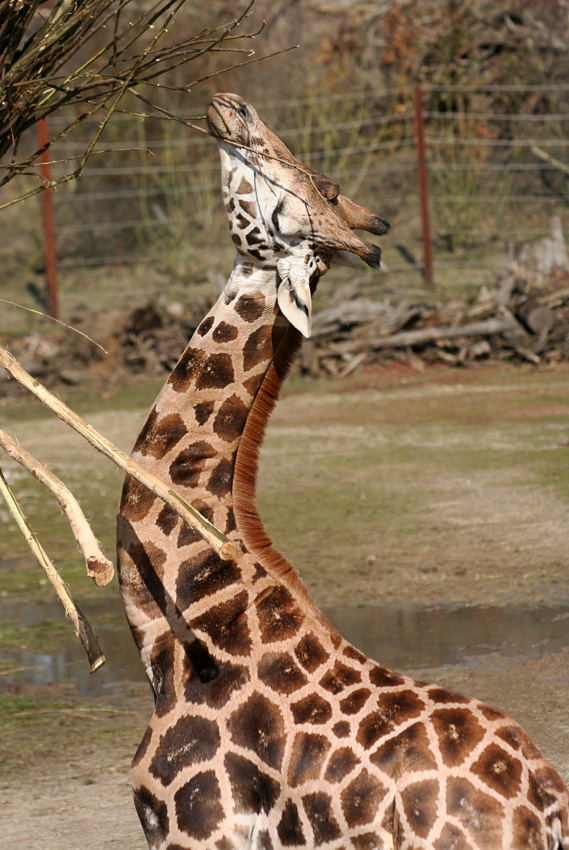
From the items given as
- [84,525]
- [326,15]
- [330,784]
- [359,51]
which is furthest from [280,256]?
[326,15]

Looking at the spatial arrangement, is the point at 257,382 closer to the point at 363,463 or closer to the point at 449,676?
the point at 449,676

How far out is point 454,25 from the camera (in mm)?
18047

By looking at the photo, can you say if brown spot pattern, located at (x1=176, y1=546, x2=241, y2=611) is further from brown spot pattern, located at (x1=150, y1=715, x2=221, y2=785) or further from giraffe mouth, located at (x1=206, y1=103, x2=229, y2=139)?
giraffe mouth, located at (x1=206, y1=103, x2=229, y2=139)

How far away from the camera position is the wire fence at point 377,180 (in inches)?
595

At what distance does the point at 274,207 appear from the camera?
108 inches

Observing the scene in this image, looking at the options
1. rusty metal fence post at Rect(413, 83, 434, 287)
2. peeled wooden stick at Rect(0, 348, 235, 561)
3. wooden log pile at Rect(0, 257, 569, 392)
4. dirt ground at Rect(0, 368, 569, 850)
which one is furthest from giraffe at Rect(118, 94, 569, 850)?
rusty metal fence post at Rect(413, 83, 434, 287)

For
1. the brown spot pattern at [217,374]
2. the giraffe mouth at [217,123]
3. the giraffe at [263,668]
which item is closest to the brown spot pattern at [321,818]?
the giraffe at [263,668]

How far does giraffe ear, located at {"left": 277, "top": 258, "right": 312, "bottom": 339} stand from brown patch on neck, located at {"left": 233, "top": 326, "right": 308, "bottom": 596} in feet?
0.39

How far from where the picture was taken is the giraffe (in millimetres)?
2244

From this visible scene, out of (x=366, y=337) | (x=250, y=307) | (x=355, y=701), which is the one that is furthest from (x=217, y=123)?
(x=366, y=337)

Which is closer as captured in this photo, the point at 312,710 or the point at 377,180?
the point at 312,710

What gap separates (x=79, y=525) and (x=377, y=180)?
52.0ft

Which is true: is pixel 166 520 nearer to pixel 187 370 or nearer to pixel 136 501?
pixel 136 501

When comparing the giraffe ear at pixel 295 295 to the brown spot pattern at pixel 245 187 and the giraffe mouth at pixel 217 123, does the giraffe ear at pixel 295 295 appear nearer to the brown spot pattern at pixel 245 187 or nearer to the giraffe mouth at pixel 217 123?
the brown spot pattern at pixel 245 187
